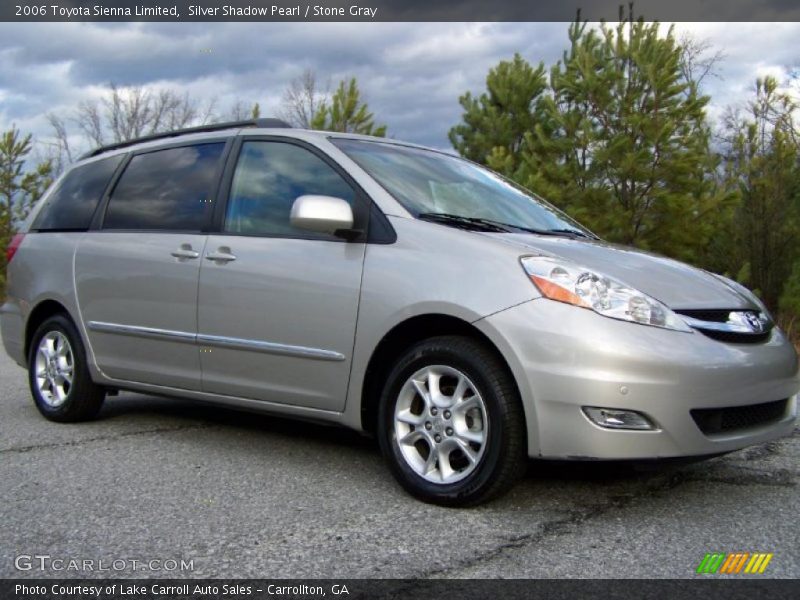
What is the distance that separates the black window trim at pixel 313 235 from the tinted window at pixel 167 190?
96 mm

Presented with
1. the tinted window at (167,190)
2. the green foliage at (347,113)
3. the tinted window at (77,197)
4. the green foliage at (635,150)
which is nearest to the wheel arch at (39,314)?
the tinted window at (77,197)

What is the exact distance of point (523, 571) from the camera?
9.34 feet

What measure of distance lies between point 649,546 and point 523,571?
1.78 feet

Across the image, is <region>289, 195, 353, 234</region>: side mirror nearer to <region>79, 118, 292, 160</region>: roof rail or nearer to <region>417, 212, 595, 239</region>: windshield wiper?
<region>417, 212, 595, 239</region>: windshield wiper

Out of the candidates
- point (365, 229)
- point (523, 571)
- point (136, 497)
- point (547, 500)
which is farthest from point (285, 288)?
point (523, 571)

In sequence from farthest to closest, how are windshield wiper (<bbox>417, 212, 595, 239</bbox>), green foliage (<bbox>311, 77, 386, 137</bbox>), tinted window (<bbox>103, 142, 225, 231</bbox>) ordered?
1. green foliage (<bbox>311, 77, 386, 137</bbox>)
2. tinted window (<bbox>103, 142, 225, 231</bbox>)
3. windshield wiper (<bbox>417, 212, 595, 239</bbox>)

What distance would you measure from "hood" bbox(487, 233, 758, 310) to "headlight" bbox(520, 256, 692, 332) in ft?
0.21

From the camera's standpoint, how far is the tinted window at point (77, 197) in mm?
5492

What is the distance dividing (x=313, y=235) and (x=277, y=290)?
1.02 ft

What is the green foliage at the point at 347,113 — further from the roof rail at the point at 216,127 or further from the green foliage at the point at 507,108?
the roof rail at the point at 216,127

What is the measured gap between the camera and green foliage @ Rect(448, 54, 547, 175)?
16.8 m

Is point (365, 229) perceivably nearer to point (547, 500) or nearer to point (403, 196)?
Result: point (403, 196)
